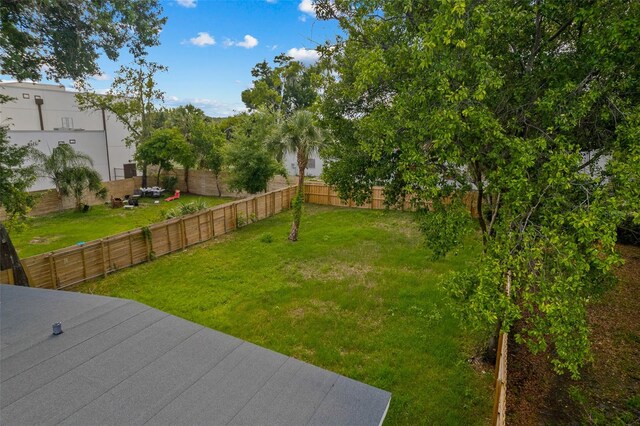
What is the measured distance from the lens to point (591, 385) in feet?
25.2

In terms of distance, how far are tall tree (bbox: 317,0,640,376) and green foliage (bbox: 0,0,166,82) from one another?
7268mm

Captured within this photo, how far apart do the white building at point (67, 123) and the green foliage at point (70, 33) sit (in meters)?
17.1

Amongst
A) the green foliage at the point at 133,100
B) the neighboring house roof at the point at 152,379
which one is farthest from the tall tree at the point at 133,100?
the neighboring house roof at the point at 152,379

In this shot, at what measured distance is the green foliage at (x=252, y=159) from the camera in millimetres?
20656

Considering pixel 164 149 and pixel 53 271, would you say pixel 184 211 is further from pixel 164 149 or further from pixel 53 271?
pixel 164 149

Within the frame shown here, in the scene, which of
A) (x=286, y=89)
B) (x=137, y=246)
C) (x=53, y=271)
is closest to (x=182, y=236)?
(x=137, y=246)

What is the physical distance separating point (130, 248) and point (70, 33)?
285 inches

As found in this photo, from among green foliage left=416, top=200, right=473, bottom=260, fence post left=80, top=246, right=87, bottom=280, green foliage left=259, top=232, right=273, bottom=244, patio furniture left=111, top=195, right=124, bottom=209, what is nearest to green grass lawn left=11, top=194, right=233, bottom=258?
patio furniture left=111, top=195, right=124, bottom=209

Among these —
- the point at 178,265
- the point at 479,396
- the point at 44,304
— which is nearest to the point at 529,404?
the point at 479,396

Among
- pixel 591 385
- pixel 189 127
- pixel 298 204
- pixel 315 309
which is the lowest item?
pixel 591 385

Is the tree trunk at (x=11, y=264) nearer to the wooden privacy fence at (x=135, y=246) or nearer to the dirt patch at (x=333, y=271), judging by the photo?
the wooden privacy fence at (x=135, y=246)

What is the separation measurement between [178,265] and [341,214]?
34.4 feet

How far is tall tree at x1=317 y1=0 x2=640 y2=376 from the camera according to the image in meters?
4.86

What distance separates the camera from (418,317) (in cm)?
1023
